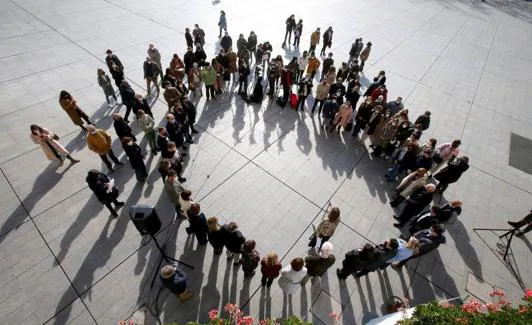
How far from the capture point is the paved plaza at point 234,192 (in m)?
5.41

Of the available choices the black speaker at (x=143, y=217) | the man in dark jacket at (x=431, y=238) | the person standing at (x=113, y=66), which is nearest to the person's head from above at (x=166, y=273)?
the black speaker at (x=143, y=217)

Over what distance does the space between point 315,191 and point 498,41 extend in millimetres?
23956

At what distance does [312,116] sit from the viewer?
1055 cm

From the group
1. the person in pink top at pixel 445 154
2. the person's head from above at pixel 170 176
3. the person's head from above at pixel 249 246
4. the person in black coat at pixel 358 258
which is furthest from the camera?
the person in pink top at pixel 445 154

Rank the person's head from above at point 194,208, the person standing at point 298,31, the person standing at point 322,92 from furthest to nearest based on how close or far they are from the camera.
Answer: the person standing at point 298,31 → the person standing at point 322,92 → the person's head from above at point 194,208

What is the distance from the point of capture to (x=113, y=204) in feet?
23.0

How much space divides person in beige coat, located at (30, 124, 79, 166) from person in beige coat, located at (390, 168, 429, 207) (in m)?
10.1

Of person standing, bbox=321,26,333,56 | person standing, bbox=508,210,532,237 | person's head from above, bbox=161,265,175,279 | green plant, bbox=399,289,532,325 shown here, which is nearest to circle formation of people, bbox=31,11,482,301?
person's head from above, bbox=161,265,175,279

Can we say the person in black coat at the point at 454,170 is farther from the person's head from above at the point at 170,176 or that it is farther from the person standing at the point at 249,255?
the person's head from above at the point at 170,176

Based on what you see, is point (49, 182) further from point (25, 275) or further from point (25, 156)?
point (25, 275)

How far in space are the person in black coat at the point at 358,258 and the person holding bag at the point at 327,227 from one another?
0.67m

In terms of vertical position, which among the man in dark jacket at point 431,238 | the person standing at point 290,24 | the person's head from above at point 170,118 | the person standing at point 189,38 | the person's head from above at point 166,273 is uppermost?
the person standing at point 290,24

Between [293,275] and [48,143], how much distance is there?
773 cm

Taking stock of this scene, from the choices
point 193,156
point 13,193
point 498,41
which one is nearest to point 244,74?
point 193,156
